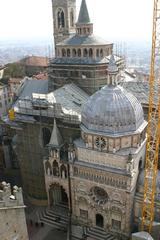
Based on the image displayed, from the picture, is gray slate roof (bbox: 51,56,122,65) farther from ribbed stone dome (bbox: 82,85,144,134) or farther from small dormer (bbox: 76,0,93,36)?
ribbed stone dome (bbox: 82,85,144,134)

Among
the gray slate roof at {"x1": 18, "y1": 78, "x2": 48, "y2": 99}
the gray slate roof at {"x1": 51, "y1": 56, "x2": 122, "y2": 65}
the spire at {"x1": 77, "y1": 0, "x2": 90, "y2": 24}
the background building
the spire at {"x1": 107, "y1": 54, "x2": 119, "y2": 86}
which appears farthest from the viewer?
the gray slate roof at {"x1": 18, "y1": 78, "x2": 48, "y2": 99}

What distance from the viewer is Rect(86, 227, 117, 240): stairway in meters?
33.9

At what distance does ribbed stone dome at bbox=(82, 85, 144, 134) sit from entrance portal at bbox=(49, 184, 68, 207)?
11.7 metres

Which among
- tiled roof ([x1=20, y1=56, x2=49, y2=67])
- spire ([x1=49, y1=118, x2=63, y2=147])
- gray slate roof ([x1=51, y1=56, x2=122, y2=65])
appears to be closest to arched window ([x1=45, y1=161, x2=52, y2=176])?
spire ([x1=49, y1=118, x2=63, y2=147])

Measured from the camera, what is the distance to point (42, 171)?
1620 inches

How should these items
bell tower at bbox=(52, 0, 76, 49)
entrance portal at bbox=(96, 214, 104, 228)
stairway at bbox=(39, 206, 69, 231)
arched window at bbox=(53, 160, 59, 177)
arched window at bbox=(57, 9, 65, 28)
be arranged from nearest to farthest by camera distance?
entrance portal at bbox=(96, 214, 104, 228), arched window at bbox=(53, 160, 59, 177), stairway at bbox=(39, 206, 69, 231), bell tower at bbox=(52, 0, 76, 49), arched window at bbox=(57, 9, 65, 28)

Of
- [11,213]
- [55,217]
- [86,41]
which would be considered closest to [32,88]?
[86,41]

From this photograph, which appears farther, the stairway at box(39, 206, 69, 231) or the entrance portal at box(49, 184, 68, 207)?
the entrance portal at box(49, 184, 68, 207)

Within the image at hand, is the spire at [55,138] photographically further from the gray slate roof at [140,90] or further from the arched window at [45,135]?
the gray slate roof at [140,90]

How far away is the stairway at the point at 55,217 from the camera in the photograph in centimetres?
3706

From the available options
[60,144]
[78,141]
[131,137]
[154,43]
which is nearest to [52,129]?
[60,144]

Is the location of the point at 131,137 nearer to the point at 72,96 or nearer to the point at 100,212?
the point at 100,212

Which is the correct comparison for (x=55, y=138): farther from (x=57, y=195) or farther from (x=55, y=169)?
(x=57, y=195)

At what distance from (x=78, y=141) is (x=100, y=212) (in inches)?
356
